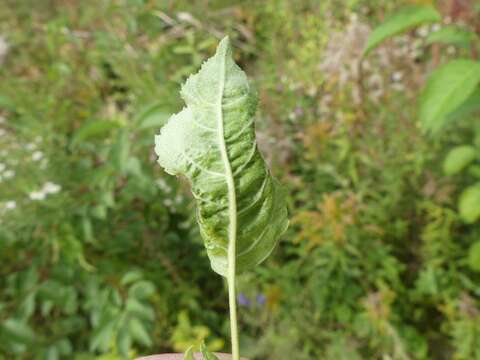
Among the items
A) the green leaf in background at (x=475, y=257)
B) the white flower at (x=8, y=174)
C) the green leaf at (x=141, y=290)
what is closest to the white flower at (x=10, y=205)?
the white flower at (x=8, y=174)

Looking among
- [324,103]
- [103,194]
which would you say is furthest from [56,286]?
[324,103]

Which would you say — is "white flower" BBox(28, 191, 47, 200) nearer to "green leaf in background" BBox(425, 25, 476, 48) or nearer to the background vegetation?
the background vegetation

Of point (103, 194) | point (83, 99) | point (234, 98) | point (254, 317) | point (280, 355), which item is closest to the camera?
point (234, 98)

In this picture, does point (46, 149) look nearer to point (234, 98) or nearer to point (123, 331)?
point (123, 331)

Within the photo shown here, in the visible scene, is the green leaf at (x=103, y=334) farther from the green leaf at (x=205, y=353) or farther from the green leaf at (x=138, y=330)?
the green leaf at (x=205, y=353)

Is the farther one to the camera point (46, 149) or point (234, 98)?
point (46, 149)
